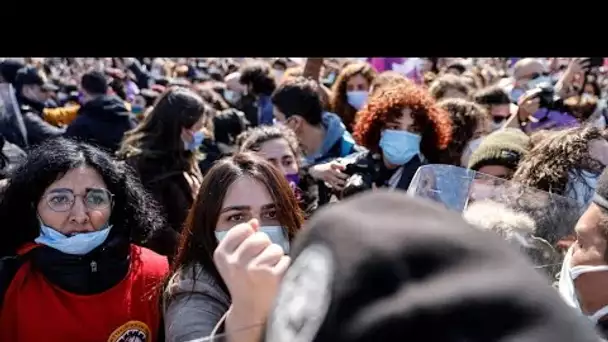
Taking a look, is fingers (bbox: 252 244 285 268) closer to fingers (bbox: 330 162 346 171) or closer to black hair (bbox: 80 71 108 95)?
fingers (bbox: 330 162 346 171)

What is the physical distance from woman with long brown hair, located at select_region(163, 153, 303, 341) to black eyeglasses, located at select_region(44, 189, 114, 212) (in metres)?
0.36

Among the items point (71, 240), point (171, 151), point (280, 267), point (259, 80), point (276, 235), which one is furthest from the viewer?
point (259, 80)

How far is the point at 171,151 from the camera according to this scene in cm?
386

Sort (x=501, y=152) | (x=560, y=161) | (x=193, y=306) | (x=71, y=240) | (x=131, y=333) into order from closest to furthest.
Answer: (x=193, y=306), (x=131, y=333), (x=71, y=240), (x=560, y=161), (x=501, y=152)

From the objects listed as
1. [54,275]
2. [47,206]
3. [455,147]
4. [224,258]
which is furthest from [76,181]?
[455,147]

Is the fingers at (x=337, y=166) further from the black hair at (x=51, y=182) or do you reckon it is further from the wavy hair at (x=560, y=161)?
the black hair at (x=51, y=182)

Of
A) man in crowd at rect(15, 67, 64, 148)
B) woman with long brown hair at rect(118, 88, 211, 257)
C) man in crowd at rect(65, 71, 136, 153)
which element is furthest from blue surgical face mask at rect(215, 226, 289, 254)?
man in crowd at rect(15, 67, 64, 148)

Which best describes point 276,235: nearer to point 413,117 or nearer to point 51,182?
point 51,182

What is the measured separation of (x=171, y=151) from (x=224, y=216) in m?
1.82

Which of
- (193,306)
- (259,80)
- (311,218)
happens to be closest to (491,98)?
(259,80)

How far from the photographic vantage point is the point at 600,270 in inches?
56.3

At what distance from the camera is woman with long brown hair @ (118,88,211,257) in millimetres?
3674
